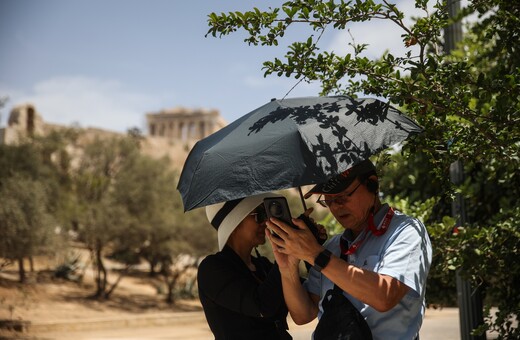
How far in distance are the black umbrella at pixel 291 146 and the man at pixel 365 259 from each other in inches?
4.0

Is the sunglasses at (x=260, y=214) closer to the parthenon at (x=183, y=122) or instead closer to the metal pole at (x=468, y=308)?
the metal pole at (x=468, y=308)

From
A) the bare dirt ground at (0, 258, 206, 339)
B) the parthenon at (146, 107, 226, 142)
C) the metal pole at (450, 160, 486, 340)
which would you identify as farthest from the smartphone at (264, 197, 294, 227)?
the parthenon at (146, 107, 226, 142)

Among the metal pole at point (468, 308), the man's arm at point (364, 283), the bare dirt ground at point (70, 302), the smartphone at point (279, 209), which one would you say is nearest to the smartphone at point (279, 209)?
the smartphone at point (279, 209)

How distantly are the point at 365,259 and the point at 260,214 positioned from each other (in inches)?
22.7

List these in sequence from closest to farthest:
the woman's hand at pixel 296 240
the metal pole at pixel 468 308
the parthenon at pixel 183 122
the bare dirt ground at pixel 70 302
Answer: the woman's hand at pixel 296 240 → the metal pole at pixel 468 308 → the bare dirt ground at pixel 70 302 → the parthenon at pixel 183 122

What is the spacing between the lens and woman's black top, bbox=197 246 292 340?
8.06ft

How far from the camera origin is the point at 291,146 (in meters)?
2.40

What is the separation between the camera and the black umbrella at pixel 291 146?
2.36 m

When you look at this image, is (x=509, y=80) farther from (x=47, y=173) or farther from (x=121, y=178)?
(x=47, y=173)

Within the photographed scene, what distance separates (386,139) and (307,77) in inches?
27.2

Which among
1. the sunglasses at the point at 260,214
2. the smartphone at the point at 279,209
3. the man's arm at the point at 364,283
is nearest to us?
the man's arm at the point at 364,283

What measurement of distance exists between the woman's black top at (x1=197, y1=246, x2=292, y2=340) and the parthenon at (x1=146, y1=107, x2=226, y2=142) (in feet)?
313

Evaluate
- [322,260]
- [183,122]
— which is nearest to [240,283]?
[322,260]

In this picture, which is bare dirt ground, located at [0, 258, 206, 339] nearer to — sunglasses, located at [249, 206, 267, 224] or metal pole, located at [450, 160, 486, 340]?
metal pole, located at [450, 160, 486, 340]
